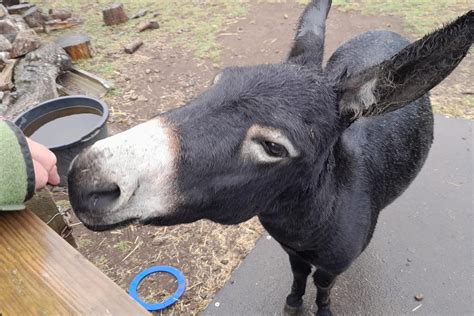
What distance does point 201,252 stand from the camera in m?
3.64

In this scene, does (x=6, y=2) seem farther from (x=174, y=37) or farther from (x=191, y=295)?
(x=191, y=295)

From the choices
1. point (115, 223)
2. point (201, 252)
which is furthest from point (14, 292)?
point (201, 252)

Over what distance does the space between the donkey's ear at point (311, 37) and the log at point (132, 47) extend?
5.27 metres

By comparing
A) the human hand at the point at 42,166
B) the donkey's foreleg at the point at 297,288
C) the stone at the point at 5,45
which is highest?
the human hand at the point at 42,166

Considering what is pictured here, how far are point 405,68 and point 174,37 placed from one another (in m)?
6.65

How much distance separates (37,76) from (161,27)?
327 cm

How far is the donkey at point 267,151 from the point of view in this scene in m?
1.42

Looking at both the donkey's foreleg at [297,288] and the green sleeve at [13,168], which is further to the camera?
the donkey's foreleg at [297,288]

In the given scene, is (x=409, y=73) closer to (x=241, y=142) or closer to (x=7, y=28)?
(x=241, y=142)

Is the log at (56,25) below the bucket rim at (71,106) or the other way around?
below

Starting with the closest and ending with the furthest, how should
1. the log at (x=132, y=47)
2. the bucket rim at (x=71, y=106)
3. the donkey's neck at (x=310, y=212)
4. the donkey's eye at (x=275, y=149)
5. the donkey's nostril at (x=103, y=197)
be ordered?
the donkey's nostril at (x=103, y=197), the donkey's eye at (x=275, y=149), the donkey's neck at (x=310, y=212), the bucket rim at (x=71, y=106), the log at (x=132, y=47)

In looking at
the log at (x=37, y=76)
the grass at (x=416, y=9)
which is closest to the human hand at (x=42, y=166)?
the log at (x=37, y=76)

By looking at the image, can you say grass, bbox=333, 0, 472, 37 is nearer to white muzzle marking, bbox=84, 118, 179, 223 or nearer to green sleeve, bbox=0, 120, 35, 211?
white muzzle marking, bbox=84, 118, 179, 223

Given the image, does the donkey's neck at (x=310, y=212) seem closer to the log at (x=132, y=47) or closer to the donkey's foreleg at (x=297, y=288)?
the donkey's foreleg at (x=297, y=288)
